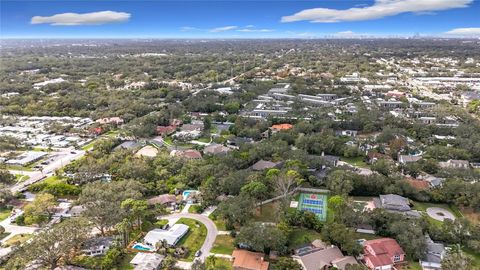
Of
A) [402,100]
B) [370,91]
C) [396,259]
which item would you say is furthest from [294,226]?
[370,91]

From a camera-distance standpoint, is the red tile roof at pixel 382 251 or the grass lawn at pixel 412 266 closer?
the red tile roof at pixel 382 251

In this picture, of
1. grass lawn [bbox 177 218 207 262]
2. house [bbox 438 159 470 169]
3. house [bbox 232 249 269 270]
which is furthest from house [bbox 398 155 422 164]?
grass lawn [bbox 177 218 207 262]

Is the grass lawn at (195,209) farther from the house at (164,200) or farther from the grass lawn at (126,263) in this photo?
the grass lawn at (126,263)

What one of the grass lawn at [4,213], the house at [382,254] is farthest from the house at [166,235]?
the grass lawn at [4,213]

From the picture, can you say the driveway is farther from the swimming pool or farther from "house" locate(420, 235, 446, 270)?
"house" locate(420, 235, 446, 270)

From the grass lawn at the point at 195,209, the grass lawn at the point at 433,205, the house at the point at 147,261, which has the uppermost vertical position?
the house at the point at 147,261

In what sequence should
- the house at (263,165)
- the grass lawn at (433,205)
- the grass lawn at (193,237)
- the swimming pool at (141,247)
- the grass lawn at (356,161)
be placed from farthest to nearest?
the grass lawn at (356,161)
the house at (263,165)
the grass lawn at (433,205)
the grass lawn at (193,237)
the swimming pool at (141,247)

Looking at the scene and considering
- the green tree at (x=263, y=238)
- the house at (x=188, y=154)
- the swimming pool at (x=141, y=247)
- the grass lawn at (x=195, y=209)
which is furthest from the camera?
the house at (x=188, y=154)
